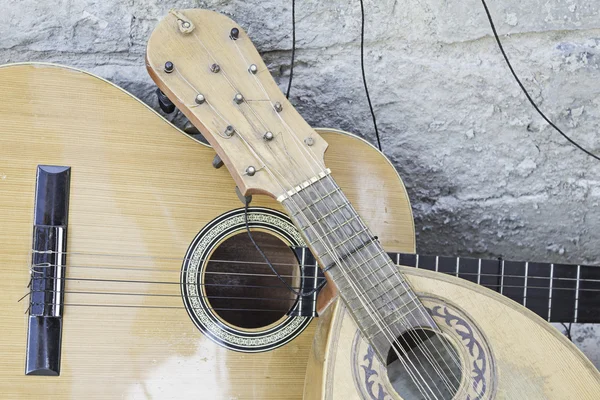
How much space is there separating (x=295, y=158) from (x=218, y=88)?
0.55ft

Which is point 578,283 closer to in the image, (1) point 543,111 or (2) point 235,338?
(1) point 543,111

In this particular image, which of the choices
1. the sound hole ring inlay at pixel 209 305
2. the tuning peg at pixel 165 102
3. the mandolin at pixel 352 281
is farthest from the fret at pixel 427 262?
the tuning peg at pixel 165 102

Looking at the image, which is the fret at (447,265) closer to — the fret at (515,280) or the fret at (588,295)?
the fret at (515,280)

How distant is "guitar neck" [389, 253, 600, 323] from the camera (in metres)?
1.18

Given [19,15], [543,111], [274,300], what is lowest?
[274,300]

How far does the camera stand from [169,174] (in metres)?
1.14

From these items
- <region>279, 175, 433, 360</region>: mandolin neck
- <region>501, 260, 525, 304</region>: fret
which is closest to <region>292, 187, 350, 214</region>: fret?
<region>279, 175, 433, 360</region>: mandolin neck

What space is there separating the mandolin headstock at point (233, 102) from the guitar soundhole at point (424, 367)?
308 millimetres

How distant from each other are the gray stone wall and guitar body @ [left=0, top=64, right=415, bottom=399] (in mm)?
247

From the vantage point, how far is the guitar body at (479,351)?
0.99 m

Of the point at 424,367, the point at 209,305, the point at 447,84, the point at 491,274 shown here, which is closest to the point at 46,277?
the point at 209,305

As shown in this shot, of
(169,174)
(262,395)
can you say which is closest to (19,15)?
(169,174)

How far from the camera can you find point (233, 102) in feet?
3.53

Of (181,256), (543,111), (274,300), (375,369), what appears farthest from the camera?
(543,111)
